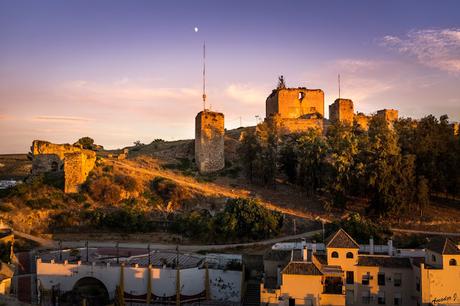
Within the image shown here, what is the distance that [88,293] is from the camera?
948 inches

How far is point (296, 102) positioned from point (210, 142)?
12.8 meters

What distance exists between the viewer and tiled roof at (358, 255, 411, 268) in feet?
74.1

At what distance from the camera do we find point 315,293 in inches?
840

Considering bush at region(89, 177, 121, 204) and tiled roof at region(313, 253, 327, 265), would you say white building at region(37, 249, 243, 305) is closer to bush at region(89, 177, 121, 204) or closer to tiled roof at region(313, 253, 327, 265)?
tiled roof at region(313, 253, 327, 265)

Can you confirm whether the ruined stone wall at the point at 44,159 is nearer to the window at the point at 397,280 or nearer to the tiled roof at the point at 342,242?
the tiled roof at the point at 342,242

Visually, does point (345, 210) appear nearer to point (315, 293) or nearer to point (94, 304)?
point (315, 293)

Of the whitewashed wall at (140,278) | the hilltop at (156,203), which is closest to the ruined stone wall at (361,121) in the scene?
the hilltop at (156,203)

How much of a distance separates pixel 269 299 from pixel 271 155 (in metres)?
18.1

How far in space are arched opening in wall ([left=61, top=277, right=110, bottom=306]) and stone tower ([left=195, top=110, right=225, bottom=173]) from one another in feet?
61.9

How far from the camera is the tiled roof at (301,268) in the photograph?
2141 centimetres

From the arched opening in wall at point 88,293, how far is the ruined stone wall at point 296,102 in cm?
2982

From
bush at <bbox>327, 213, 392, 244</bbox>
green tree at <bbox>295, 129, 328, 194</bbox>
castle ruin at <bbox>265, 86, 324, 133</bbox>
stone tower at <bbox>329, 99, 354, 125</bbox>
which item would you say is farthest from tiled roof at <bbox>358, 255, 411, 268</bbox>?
stone tower at <bbox>329, 99, 354, 125</bbox>

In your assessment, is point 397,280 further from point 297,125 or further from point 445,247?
point 297,125

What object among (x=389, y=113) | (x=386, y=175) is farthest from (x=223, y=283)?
(x=389, y=113)
